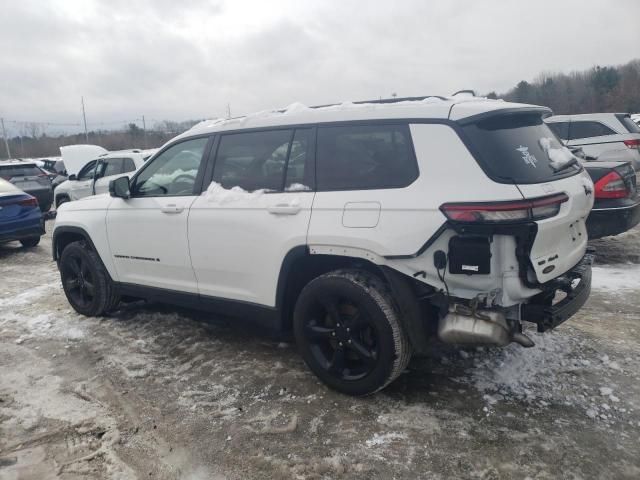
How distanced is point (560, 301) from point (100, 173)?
11.2m

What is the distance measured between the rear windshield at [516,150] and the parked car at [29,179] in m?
12.7

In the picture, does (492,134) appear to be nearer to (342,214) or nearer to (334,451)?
(342,214)

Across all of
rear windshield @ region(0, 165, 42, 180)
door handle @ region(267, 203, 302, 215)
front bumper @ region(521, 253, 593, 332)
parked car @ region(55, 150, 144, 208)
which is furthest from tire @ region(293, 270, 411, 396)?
rear windshield @ region(0, 165, 42, 180)

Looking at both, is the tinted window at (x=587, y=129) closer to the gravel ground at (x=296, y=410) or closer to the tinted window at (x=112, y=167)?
the gravel ground at (x=296, y=410)

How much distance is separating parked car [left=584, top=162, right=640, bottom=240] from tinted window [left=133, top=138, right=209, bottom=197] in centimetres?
419

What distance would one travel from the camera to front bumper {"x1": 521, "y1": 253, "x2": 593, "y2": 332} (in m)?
2.97

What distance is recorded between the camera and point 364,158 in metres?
3.29

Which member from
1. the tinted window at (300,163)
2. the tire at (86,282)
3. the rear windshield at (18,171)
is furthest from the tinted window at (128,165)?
the tinted window at (300,163)

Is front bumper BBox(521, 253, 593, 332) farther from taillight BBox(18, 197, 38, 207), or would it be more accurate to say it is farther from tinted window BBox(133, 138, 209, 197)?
taillight BBox(18, 197, 38, 207)

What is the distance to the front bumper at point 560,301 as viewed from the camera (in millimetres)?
2971

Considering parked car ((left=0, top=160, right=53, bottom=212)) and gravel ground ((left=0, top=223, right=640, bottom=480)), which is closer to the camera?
gravel ground ((left=0, top=223, right=640, bottom=480))

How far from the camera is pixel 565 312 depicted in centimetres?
307

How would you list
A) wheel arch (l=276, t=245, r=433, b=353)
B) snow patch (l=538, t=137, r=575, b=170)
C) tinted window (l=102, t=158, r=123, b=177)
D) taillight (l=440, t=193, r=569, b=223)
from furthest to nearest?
tinted window (l=102, t=158, r=123, b=177), snow patch (l=538, t=137, r=575, b=170), wheel arch (l=276, t=245, r=433, b=353), taillight (l=440, t=193, r=569, b=223)

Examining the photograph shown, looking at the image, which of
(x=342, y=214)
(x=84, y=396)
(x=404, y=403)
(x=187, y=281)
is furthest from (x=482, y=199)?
(x=84, y=396)
